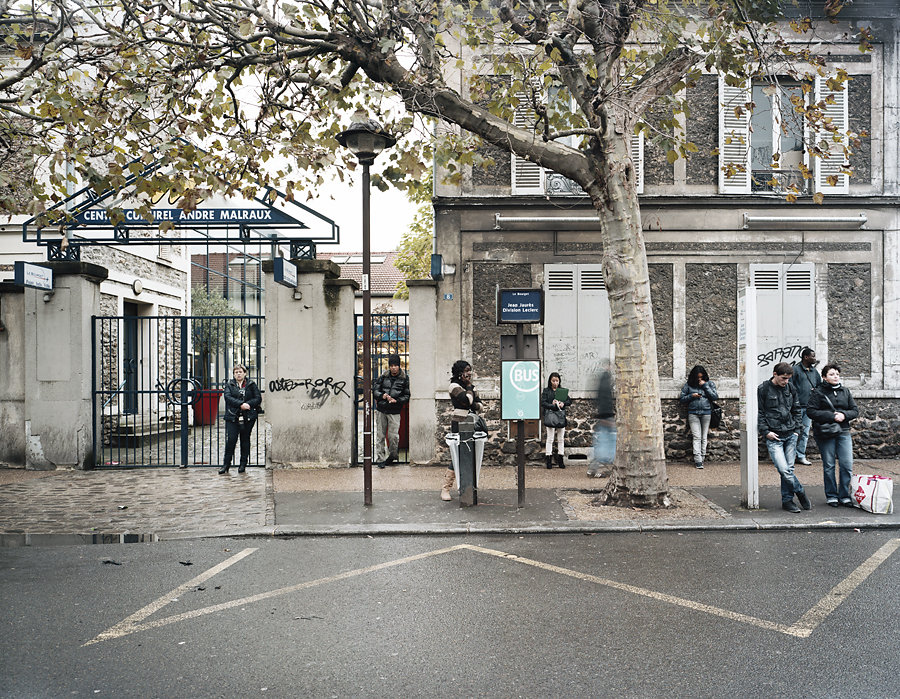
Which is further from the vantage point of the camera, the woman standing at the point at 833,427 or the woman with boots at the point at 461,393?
the woman with boots at the point at 461,393

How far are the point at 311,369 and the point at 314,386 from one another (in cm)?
29

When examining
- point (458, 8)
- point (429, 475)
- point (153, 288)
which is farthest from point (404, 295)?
point (458, 8)

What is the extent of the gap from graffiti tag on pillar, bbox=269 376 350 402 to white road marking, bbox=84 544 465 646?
5.21 meters

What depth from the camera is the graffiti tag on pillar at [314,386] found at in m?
12.4

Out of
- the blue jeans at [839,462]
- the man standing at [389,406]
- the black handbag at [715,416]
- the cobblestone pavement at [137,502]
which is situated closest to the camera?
the cobblestone pavement at [137,502]

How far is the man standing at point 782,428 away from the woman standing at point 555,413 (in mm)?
3737

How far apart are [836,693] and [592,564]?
2923mm

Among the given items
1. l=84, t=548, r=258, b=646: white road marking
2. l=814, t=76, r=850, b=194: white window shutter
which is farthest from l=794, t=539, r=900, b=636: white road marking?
l=814, t=76, r=850, b=194: white window shutter

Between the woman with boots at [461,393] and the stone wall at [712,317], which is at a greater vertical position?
the stone wall at [712,317]

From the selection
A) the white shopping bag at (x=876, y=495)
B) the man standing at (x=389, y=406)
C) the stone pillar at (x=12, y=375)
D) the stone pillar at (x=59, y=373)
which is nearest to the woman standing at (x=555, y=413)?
the man standing at (x=389, y=406)

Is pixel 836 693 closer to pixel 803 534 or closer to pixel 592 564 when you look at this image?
pixel 592 564

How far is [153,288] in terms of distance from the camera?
1898 centimetres

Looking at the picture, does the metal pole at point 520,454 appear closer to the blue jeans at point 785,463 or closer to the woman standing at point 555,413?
the blue jeans at point 785,463

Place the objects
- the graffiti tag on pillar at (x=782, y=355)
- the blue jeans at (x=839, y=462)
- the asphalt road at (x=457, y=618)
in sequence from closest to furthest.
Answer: the asphalt road at (x=457, y=618) < the blue jeans at (x=839, y=462) < the graffiti tag on pillar at (x=782, y=355)
